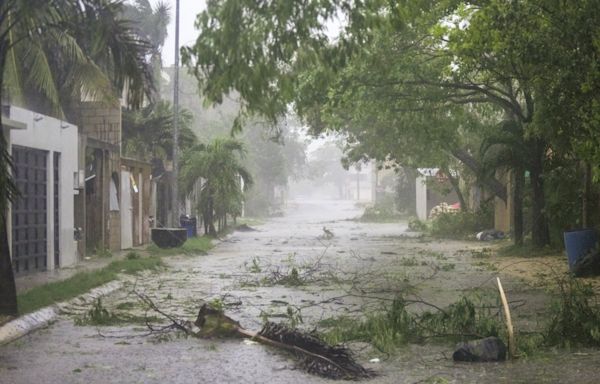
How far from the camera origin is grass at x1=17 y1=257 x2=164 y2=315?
1185 cm

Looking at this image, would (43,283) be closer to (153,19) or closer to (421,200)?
(153,19)

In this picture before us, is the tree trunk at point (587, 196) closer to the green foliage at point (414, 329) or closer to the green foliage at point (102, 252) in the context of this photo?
the green foliage at point (414, 329)

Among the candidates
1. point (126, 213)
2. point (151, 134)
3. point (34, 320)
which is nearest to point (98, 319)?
point (34, 320)

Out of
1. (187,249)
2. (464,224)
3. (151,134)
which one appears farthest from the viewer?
(464,224)

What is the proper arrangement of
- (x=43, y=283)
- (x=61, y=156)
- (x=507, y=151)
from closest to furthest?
(x=43, y=283)
(x=61, y=156)
(x=507, y=151)

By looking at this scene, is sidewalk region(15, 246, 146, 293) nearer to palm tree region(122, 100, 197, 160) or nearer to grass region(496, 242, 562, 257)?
palm tree region(122, 100, 197, 160)

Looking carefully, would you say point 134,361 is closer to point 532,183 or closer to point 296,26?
point 296,26

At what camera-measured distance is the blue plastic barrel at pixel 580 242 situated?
15.7 m

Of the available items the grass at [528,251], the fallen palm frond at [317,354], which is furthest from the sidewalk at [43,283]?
the grass at [528,251]

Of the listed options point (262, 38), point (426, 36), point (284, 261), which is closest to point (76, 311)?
point (262, 38)

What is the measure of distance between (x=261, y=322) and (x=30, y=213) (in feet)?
26.2

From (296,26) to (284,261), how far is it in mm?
15856

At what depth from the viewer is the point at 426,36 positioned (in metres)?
19.9

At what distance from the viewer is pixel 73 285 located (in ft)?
46.8
